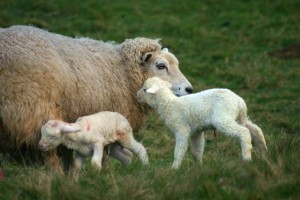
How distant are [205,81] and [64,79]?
585 centimetres

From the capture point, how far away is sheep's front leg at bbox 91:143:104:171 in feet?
21.8

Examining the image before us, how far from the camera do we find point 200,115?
6.86 m

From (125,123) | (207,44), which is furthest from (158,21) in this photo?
(125,123)

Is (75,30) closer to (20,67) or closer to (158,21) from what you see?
(158,21)

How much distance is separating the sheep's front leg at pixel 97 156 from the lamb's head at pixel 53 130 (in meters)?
0.25

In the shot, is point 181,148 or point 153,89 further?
point 153,89

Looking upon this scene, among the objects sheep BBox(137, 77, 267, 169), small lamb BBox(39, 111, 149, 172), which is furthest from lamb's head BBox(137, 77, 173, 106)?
small lamb BBox(39, 111, 149, 172)

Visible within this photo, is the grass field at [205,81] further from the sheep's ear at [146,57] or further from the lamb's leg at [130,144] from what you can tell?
the sheep's ear at [146,57]

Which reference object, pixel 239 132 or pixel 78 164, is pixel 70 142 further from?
→ pixel 239 132

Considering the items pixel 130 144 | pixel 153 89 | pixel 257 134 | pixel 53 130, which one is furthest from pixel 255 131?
pixel 53 130

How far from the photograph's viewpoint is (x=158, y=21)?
604 inches

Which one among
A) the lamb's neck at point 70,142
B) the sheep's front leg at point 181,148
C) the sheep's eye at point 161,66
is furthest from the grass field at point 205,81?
the sheep's eye at point 161,66

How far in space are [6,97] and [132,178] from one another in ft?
5.07

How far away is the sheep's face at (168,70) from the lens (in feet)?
26.3
